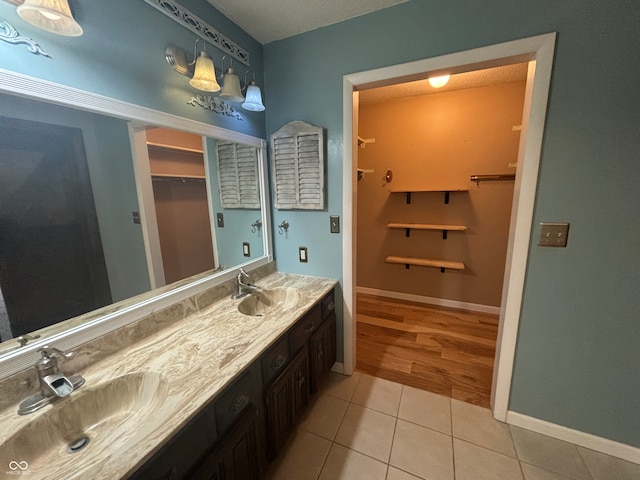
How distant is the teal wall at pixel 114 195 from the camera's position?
1.03m

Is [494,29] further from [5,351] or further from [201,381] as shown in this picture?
[5,351]

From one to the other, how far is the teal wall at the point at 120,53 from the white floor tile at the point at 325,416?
200 centimetres

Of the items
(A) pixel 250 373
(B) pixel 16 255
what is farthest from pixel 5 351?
(A) pixel 250 373

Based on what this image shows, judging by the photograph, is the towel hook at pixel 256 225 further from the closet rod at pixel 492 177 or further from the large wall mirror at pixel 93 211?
the closet rod at pixel 492 177

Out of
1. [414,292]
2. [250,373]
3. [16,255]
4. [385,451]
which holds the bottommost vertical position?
[385,451]

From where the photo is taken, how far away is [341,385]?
1.93 metres

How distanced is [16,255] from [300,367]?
132 cm

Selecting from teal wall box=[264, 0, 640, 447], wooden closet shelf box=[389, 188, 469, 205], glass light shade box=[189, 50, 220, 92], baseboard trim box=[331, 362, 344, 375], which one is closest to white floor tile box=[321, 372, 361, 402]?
baseboard trim box=[331, 362, 344, 375]

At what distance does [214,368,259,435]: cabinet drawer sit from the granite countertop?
0.08 metres

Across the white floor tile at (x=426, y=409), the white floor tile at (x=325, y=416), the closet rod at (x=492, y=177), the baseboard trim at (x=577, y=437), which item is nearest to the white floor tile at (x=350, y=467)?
the white floor tile at (x=325, y=416)

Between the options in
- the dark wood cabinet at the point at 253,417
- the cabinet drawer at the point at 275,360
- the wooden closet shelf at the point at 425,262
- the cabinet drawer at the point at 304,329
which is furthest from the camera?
the wooden closet shelf at the point at 425,262

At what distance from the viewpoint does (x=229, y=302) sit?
1562mm

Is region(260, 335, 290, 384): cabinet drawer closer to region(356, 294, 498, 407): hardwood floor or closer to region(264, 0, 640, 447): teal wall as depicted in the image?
region(356, 294, 498, 407): hardwood floor

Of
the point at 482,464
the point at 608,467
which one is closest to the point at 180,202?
the point at 482,464
